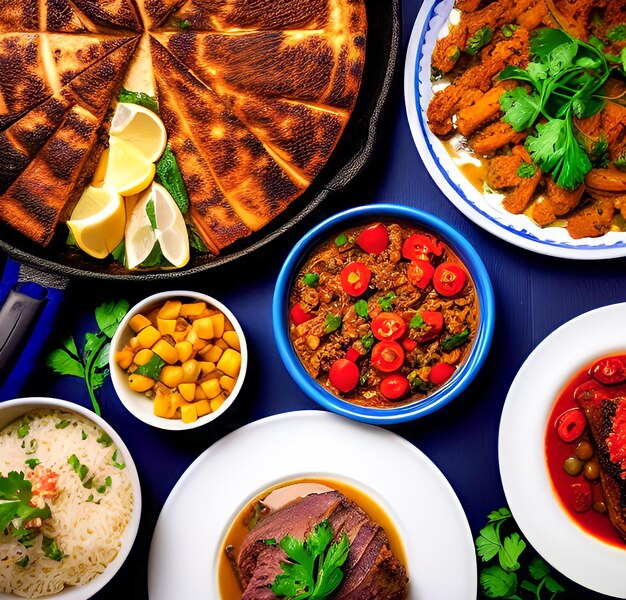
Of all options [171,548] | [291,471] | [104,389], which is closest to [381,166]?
[291,471]

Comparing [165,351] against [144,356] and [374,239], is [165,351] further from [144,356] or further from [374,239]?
[374,239]

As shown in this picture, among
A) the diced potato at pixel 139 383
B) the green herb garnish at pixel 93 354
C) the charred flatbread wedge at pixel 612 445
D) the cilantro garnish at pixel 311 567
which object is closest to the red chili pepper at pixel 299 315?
the diced potato at pixel 139 383

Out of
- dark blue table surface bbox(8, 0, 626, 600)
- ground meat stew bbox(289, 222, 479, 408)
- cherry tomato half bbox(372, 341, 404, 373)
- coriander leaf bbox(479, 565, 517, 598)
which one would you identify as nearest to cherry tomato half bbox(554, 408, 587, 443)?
dark blue table surface bbox(8, 0, 626, 600)

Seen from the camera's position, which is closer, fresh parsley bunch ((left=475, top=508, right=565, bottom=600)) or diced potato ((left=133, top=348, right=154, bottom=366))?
fresh parsley bunch ((left=475, top=508, right=565, bottom=600))

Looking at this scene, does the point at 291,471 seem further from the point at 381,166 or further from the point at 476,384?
the point at 381,166

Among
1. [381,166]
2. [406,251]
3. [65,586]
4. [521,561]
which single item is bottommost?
[521,561]

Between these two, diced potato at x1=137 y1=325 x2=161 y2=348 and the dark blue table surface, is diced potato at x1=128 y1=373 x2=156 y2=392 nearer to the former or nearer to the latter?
diced potato at x1=137 y1=325 x2=161 y2=348
